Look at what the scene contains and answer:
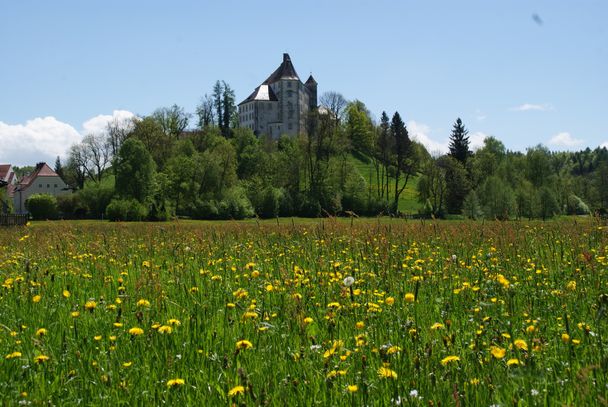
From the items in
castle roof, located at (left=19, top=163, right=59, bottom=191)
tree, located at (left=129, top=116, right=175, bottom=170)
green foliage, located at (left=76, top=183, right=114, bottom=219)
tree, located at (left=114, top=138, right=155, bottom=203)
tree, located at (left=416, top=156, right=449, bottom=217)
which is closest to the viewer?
tree, located at (left=114, top=138, right=155, bottom=203)

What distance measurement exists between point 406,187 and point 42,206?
68.8 metres

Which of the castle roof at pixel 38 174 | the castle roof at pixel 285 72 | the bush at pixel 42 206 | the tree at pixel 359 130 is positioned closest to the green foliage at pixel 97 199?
the bush at pixel 42 206

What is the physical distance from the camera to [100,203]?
6688 centimetres

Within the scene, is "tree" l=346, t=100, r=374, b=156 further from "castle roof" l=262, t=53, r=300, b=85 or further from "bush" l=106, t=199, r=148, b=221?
"bush" l=106, t=199, r=148, b=221

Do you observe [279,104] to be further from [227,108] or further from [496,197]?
[496,197]

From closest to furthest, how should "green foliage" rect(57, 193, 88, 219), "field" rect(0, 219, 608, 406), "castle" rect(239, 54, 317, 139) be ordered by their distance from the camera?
"field" rect(0, 219, 608, 406) → "green foliage" rect(57, 193, 88, 219) → "castle" rect(239, 54, 317, 139)

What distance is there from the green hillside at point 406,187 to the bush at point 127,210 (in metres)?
45.0

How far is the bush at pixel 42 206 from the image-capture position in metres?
78.4

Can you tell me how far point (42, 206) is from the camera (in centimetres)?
7925

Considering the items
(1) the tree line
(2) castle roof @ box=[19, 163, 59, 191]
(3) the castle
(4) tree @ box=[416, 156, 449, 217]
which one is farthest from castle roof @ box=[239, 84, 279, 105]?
(4) tree @ box=[416, 156, 449, 217]

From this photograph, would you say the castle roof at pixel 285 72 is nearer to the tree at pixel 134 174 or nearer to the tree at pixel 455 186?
the tree at pixel 455 186

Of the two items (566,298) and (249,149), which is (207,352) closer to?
(566,298)

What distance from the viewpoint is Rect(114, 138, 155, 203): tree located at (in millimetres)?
58375

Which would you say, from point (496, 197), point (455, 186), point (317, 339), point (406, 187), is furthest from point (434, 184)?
point (317, 339)
